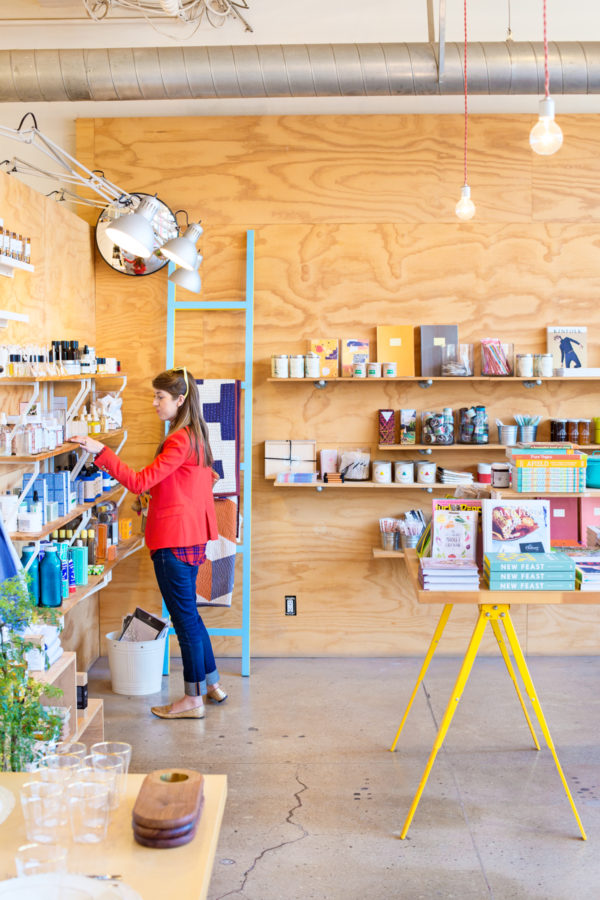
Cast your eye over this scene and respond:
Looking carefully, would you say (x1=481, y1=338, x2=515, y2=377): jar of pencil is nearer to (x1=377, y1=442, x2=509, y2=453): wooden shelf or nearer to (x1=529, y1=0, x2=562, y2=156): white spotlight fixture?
(x1=377, y1=442, x2=509, y2=453): wooden shelf

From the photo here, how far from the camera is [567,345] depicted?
17.3 ft

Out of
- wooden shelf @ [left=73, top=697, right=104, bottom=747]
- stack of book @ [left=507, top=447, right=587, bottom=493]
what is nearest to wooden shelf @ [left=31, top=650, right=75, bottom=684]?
wooden shelf @ [left=73, top=697, right=104, bottom=747]

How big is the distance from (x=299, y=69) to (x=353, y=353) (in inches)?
67.0

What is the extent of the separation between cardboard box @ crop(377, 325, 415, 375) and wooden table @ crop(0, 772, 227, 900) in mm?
3785

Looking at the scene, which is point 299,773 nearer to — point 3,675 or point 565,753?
point 565,753

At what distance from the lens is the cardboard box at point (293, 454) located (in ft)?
17.5

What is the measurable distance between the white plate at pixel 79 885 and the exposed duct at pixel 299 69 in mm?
3753

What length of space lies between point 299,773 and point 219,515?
1.76m

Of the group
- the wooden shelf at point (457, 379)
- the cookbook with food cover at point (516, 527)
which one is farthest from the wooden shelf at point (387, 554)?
the cookbook with food cover at point (516, 527)

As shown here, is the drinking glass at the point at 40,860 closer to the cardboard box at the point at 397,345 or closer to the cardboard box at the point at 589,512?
the cardboard box at the point at 589,512

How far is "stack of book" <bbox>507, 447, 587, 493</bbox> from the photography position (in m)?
3.74

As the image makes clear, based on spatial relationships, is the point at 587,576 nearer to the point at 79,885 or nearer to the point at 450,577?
the point at 450,577

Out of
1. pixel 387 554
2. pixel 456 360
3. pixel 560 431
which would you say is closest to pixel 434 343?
pixel 456 360

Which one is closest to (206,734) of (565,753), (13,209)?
(565,753)
